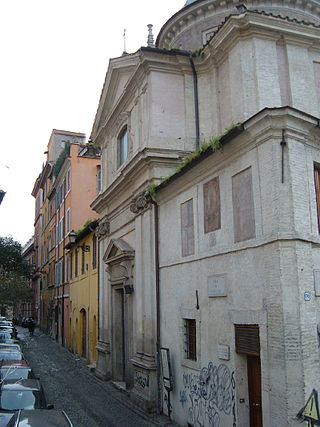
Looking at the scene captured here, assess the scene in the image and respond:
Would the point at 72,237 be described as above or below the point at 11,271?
above

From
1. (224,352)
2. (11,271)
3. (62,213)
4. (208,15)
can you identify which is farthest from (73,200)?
(224,352)

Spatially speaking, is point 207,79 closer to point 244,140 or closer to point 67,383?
point 244,140

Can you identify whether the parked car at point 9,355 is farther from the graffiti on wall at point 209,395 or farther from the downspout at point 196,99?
the downspout at point 196,99

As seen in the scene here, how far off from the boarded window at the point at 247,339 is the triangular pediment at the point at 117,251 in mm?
7081

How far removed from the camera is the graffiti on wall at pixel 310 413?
695cm

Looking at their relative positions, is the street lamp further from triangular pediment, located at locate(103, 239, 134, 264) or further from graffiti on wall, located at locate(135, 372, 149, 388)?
graffiti on wall, located at locate(135, 372, 149, 388)

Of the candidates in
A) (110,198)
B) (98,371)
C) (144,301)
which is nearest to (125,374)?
(98,371)

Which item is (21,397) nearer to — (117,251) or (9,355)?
(9,355)

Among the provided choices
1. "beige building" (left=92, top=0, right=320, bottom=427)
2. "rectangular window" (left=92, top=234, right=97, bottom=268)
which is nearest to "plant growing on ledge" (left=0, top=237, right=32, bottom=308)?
"rectangular window" (left=92, top=234, right=97, bottom=268)

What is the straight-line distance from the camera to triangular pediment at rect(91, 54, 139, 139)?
16.3 metres

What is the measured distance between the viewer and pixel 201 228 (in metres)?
10.6

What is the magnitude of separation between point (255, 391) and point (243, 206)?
11.5ft

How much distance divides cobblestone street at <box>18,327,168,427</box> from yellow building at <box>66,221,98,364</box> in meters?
1.08

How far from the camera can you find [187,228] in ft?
37.6
